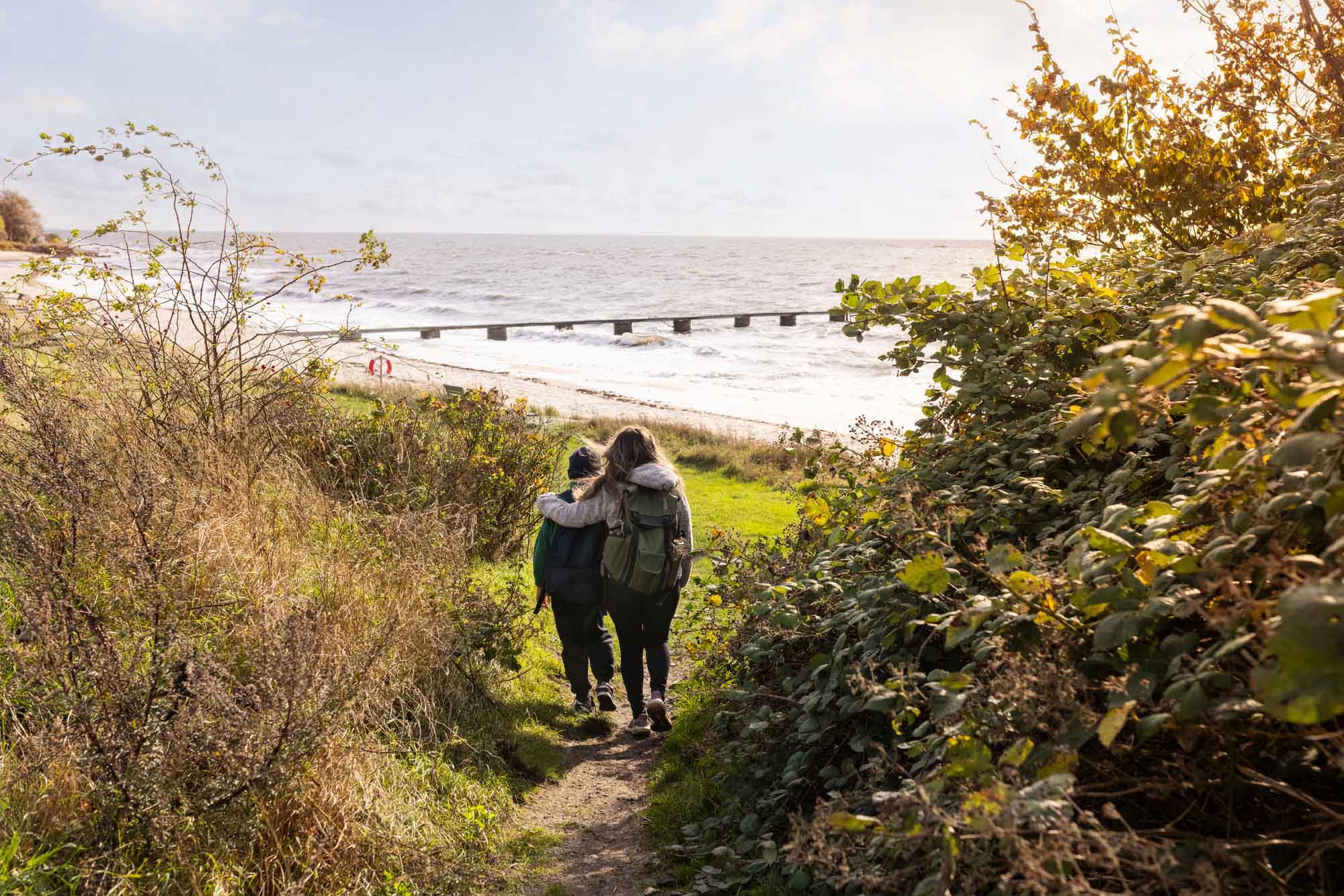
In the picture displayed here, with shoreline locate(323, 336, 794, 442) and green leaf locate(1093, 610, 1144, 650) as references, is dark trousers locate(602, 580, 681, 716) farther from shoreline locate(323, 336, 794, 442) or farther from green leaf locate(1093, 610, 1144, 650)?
shoreline locate(323, 336, 794, 442)

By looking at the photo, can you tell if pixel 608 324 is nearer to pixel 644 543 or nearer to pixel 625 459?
pixel 625 459

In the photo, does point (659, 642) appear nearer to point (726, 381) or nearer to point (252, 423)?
point (252, 423)

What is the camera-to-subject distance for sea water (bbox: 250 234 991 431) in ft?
89.5

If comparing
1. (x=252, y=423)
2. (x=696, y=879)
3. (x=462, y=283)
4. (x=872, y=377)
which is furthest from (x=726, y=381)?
(x=462, y=283)

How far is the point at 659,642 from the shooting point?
577 cm

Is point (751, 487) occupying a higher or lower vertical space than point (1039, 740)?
lower

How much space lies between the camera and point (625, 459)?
5582mm

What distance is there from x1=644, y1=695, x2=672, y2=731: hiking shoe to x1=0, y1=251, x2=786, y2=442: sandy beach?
11907 mm

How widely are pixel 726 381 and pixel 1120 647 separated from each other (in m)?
29.5

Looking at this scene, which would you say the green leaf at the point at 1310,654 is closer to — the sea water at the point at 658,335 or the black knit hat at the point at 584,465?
the sea water at the point at 658,335

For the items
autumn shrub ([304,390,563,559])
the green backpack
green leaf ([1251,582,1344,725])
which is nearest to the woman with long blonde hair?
the green backpack

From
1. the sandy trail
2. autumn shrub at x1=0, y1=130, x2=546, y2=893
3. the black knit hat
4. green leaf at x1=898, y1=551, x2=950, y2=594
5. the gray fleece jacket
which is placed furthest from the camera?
the black knit hat

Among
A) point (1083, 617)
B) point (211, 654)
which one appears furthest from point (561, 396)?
point (1083, 617)

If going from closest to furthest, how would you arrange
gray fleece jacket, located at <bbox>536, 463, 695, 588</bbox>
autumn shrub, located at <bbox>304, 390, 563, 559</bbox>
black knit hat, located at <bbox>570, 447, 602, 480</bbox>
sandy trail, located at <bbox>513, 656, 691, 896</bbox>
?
1. sandy trail, located at <bbox>513, 656, 691, 896</bbox>
2. gray fleece jacket, located at <bbox>536, 463, 695, 588</bbox>
3. black knit hat, located at <bbox>570, 447, 602, 480</bbox>
4. autumn shrub, located at <bbox>304, 390, 563, 559</bbox>
